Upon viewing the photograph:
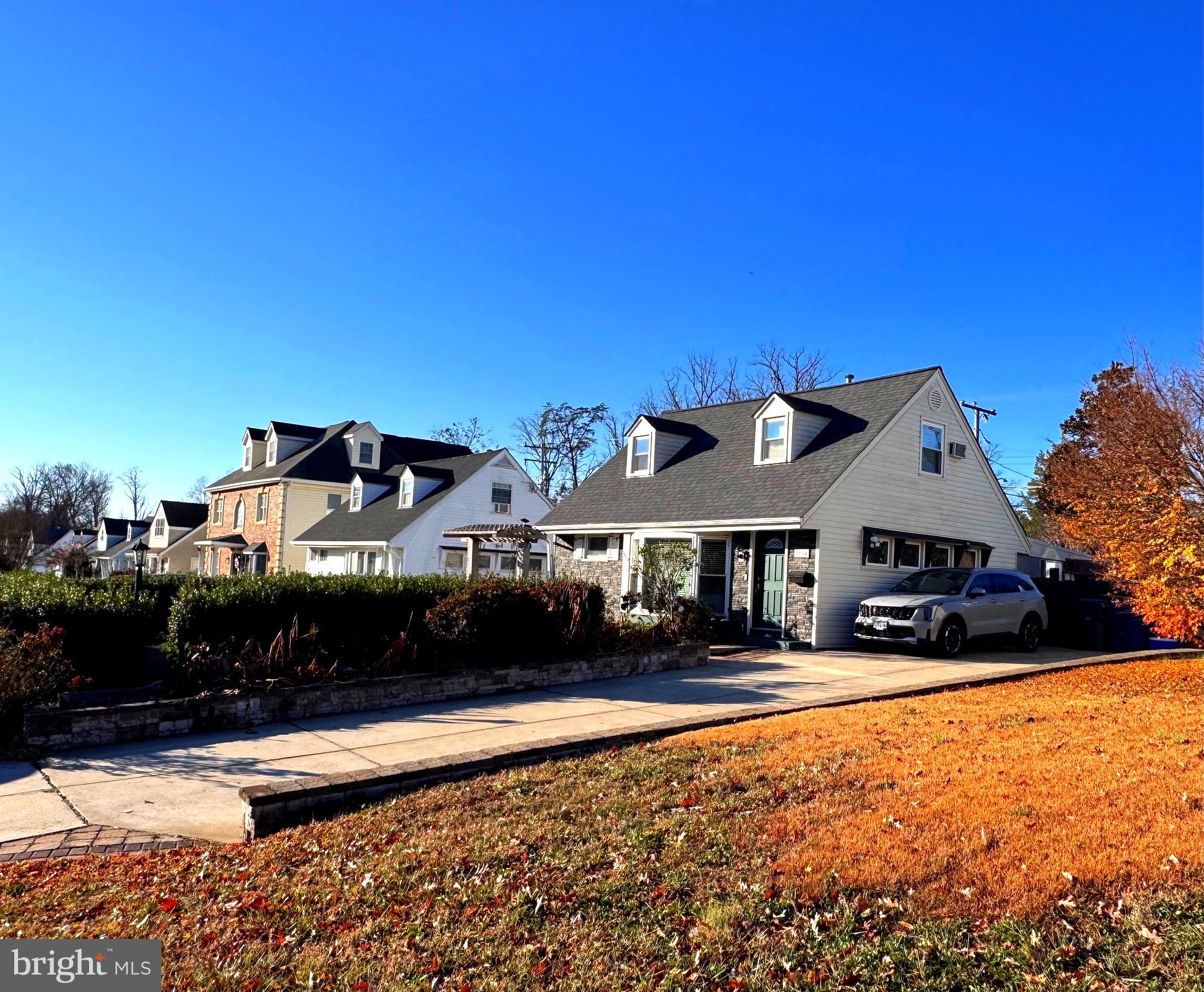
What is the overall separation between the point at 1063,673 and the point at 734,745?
7.03 metres

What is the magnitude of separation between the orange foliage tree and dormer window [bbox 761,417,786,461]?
22.8ft

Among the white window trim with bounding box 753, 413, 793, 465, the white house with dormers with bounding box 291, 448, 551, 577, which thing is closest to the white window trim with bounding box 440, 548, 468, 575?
the white house with dormers with bounding box 291, 448, 551, 577

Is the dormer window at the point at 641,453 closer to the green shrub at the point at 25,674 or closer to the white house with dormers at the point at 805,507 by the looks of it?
the white house with dormers at the point at 805,507

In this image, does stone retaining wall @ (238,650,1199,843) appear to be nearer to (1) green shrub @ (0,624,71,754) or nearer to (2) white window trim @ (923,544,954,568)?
(1) green shrub @ (0,624,71,754)

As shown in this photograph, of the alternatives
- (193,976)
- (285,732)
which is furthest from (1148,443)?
(193,976)

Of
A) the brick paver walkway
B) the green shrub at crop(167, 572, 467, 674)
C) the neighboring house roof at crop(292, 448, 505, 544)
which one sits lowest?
the brick paver walkway

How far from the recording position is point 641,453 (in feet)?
76.6

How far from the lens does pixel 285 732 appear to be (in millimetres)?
9141

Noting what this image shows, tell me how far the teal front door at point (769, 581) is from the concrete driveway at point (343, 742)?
4.21 meters

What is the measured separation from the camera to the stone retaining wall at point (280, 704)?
27.8 feet

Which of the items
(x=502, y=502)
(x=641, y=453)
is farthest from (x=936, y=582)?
(x=502, y=502)

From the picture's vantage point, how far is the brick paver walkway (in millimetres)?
5605

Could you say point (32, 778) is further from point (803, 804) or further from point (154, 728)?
point (803, 804)

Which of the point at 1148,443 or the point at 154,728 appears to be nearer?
the point at 154,728
